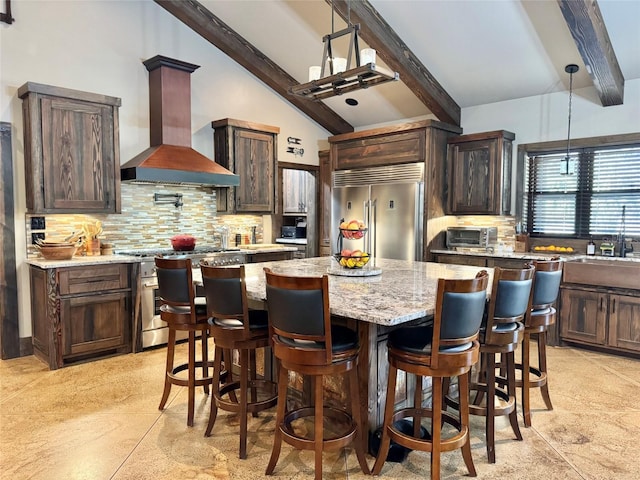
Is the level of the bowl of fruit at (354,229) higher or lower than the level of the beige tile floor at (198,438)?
higher

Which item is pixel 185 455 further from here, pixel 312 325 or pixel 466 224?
pixel 466 224

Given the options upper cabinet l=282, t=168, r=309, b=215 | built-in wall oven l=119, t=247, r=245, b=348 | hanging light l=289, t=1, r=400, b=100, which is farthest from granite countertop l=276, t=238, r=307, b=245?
hanging light l=289, t=1, r=400, b=100

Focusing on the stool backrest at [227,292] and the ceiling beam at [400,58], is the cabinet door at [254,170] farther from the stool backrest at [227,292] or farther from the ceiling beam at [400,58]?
the stool backrest at [227,292]

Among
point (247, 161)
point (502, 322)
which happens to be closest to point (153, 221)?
point (247, 161)

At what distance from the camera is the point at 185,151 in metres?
4.96

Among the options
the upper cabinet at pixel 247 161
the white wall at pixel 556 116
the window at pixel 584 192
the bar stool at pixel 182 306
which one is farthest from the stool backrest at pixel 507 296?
the upper cabinet at pixel 247 161

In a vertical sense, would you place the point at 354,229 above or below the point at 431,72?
below

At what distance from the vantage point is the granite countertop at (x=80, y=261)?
12.6 feet

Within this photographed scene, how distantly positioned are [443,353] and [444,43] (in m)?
3.90

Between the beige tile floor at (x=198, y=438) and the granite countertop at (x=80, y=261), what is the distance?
0.93 m

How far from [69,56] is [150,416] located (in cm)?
365

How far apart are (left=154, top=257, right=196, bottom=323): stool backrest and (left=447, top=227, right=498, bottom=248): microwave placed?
3.72 metres

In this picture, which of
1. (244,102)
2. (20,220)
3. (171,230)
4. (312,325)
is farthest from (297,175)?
(312,325)

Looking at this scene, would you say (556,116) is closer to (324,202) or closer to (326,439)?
(324,202)
